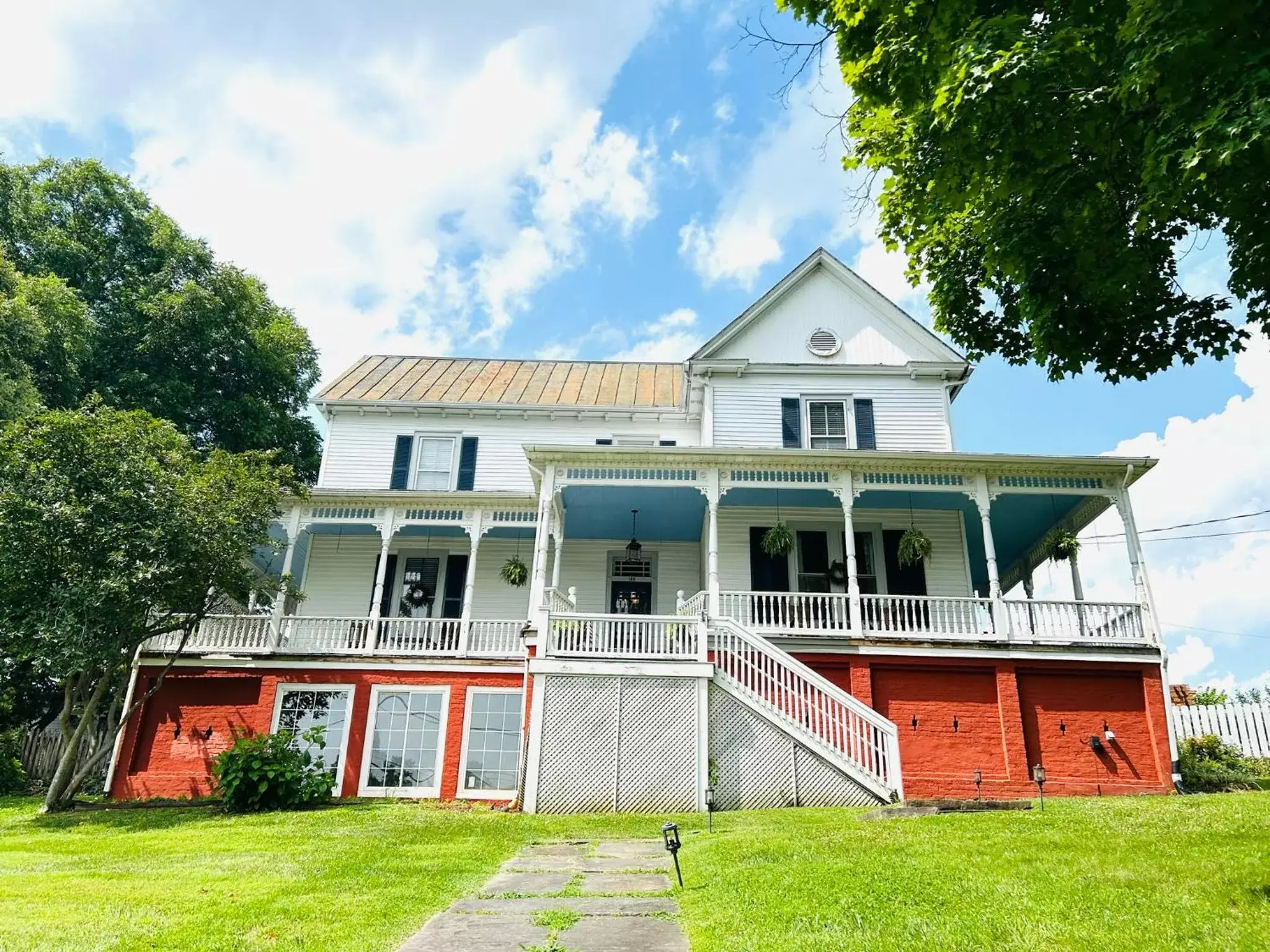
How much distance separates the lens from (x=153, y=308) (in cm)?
2639

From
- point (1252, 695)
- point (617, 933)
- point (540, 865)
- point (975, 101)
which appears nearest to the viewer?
point (617, 933)

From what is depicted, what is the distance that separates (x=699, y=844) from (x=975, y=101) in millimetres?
7060

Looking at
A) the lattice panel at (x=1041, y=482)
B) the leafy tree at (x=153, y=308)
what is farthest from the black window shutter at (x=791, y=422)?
the leafy tree at (x=153, y=308)

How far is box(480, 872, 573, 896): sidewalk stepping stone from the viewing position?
6.27 metres

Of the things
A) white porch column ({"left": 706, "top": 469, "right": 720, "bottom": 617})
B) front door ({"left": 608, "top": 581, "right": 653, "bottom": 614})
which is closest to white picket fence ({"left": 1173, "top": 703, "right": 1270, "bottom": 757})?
white porch column ({"left": 706, "top": 469, "right": 720, "bottom": 617})

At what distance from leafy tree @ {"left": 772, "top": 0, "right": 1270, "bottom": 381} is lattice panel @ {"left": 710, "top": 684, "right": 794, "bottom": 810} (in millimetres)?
6967

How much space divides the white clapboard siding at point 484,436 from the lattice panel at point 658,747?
8824mm

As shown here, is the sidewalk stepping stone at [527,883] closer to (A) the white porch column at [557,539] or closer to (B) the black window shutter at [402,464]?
(A) the white porch column at [557,539]

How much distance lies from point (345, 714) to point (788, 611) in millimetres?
9040

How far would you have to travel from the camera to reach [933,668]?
14609 millimetres

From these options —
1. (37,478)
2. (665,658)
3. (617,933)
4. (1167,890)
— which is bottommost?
(617,933)

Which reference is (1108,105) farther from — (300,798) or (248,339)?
(248,339)

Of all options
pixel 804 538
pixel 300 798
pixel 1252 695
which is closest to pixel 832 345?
pixel 804 538

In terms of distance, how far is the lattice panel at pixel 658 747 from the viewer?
11977mm
